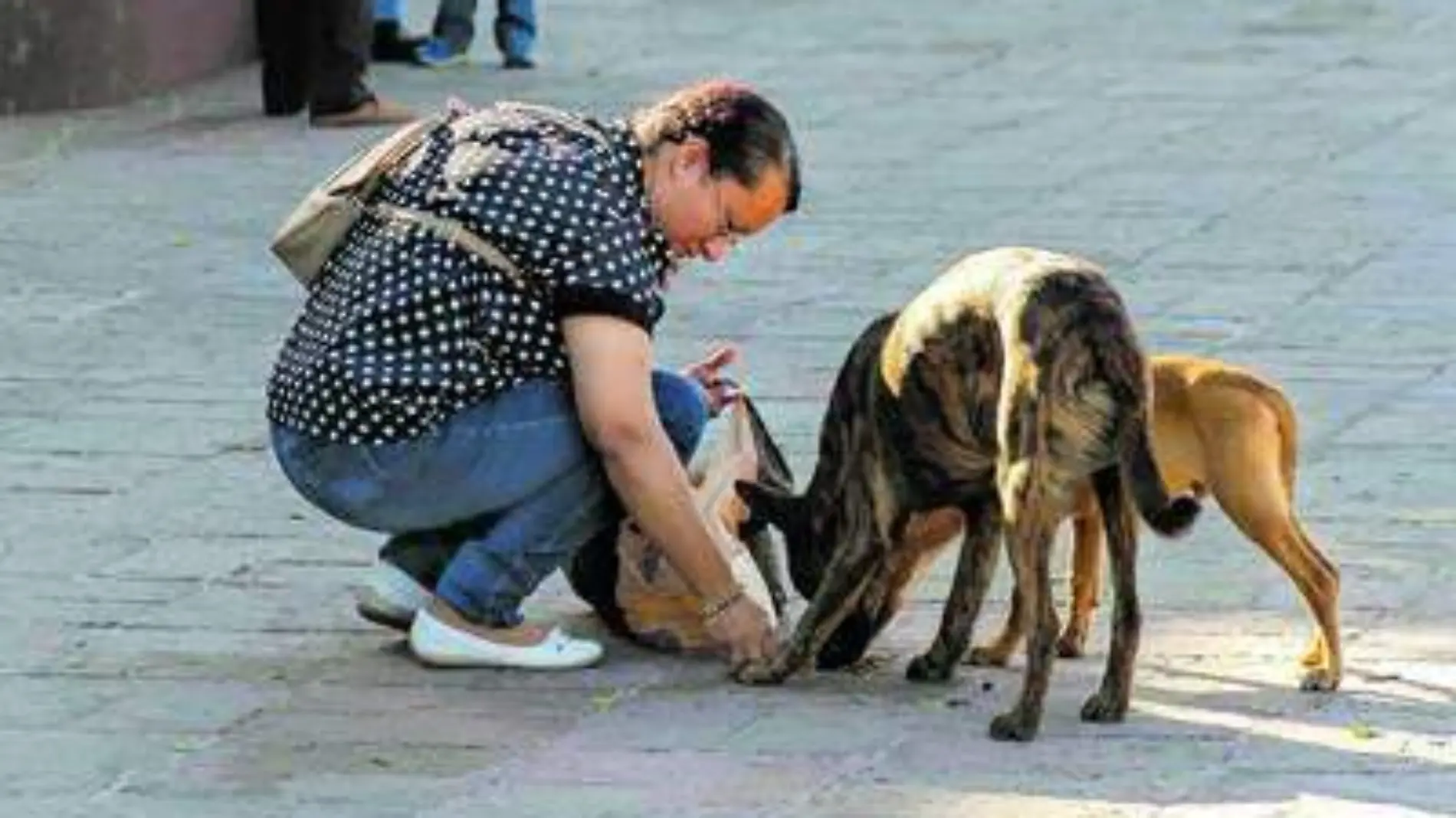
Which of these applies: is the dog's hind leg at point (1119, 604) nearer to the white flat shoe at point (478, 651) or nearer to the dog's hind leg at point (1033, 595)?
the dog's hind leg at point (1033, 595)

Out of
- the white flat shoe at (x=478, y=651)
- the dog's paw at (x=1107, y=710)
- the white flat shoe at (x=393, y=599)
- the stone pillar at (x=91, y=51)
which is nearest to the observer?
the dog's paw at (x=1107, y=710)

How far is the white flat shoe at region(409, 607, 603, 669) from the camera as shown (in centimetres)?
675

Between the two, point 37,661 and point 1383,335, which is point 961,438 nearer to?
point 37,661

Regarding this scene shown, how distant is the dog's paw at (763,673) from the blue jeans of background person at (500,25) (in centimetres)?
810

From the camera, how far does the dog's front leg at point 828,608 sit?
6.62m

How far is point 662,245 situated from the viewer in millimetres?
6586

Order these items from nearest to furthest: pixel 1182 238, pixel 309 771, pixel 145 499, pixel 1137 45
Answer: pixel 309 771, pixel 145 499, pixel 1182 238, pixel 1137 45

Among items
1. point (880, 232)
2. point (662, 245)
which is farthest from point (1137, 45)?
point (662, 245)

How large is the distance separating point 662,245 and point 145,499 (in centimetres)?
190

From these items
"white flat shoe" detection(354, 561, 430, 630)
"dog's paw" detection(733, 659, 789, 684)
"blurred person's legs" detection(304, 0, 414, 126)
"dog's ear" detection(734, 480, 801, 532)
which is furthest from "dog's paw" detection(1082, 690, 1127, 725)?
"blurred person's legs" detection(304, 0, 414, 126)

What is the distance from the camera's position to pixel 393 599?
693 centimetres

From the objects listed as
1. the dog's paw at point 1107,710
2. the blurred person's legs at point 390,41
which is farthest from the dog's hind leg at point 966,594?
the blurred person's legs at point 390,41

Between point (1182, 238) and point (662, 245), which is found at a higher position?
point (662, 245)

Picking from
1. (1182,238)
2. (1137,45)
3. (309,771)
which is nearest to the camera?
(309,771)
